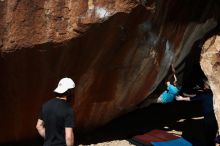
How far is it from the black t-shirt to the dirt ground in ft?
9.65

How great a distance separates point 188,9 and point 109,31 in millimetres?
1639

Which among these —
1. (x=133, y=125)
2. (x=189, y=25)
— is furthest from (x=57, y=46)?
(x=133, y=125)

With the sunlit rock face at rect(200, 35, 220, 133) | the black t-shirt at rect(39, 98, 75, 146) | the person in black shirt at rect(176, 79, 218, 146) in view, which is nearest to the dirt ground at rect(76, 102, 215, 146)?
the person in black shirt at rect(176, 79, 218, 146)

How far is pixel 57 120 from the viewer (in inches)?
194

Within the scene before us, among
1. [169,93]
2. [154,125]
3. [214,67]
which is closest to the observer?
[214,67]

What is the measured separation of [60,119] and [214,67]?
3.33m

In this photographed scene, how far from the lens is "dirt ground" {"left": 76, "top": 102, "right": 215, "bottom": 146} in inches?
325

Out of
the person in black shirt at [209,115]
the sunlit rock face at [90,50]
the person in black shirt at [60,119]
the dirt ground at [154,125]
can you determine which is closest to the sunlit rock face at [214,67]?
the person in black shirt at [209,115]

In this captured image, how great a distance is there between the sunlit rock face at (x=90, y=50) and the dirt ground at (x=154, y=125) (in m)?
0.30

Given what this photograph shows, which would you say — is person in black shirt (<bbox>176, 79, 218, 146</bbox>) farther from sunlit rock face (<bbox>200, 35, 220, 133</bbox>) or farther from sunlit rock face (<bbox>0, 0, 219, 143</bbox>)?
sunlit rock face (<bbox>0, 0, 219, 143</bbox>)

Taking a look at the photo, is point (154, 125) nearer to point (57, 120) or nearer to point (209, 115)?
point (209, 115)

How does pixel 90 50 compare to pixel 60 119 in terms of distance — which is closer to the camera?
pixel 60 119

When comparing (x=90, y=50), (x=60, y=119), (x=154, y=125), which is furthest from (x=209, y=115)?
(x=60, y=119)

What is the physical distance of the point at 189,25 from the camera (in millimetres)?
8164
